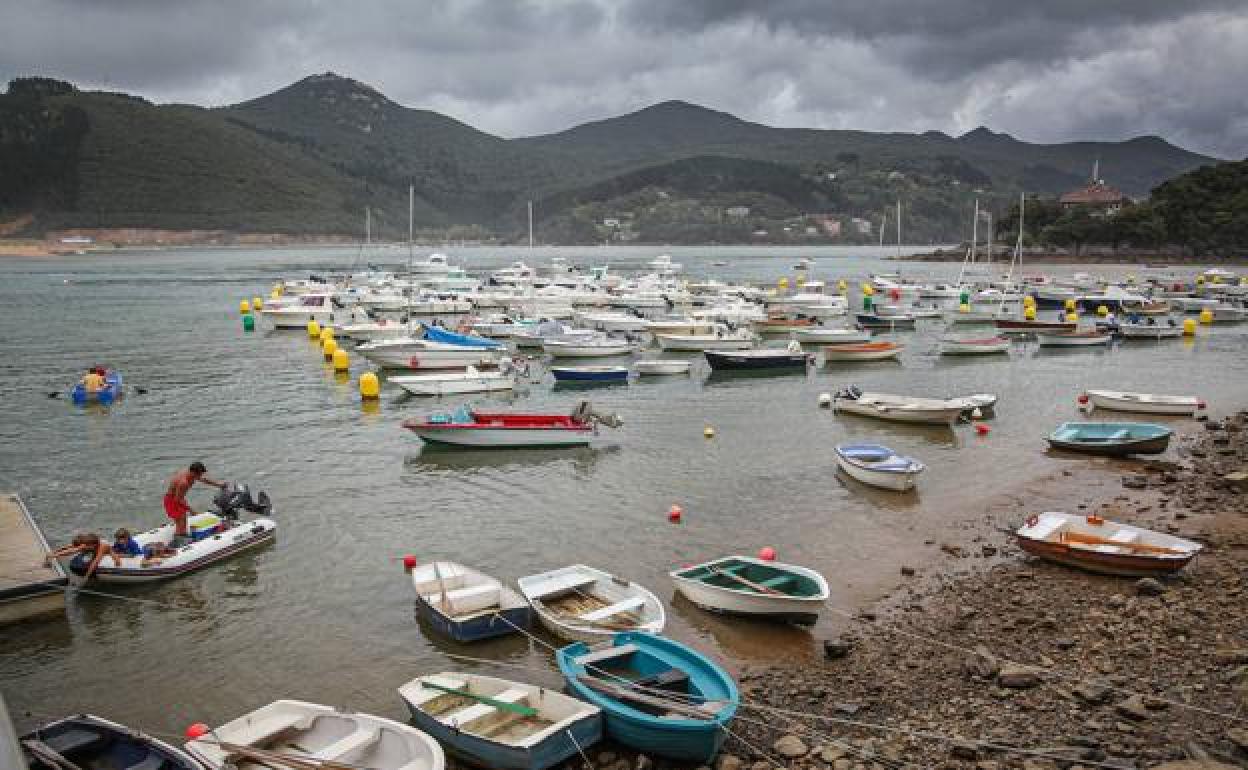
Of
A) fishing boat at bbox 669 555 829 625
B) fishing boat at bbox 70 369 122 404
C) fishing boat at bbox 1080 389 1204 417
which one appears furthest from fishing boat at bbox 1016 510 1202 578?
fishing boat at bbox 70 369 122 404

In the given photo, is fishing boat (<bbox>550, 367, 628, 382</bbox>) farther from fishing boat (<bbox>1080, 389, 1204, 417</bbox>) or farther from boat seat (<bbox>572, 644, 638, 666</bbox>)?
boat seat (<bbox>572, 644, 638, 666</bbox>)

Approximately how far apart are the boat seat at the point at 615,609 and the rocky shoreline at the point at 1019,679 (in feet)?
7.03

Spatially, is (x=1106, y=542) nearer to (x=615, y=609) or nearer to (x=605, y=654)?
(x=615, y=609)

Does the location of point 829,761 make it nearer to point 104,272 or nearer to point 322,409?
point 322,409

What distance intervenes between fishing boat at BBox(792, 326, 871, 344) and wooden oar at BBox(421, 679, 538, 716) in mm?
40680

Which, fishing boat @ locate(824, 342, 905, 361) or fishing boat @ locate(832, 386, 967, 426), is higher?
fishing boat @ locate(824, 342, 905, 361)

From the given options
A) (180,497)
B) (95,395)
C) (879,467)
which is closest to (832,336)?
(879,467)

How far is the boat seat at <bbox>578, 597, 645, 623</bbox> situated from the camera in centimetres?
1413

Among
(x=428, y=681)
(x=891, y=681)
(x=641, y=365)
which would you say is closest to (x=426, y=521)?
(x=428, y=681)

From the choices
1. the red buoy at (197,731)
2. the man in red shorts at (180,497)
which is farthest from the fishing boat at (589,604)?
the man in red shorts at (180,497)

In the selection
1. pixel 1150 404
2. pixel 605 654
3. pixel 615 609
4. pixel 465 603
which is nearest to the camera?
pixel 605 654

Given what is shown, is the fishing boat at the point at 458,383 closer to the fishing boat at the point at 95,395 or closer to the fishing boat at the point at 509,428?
the fishing boat at the point at 509,428

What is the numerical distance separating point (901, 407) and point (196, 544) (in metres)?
22.4

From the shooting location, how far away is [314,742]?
10.8 m
